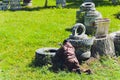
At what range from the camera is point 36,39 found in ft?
51.0

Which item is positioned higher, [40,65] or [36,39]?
[36,39]

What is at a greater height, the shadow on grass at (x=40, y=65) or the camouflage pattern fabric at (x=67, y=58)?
the camouflage pattern fabric at (x=67, y=58)

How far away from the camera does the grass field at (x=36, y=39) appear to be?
470 inches

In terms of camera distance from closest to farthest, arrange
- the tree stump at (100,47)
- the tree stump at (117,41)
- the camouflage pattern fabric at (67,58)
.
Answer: the camouflage pattern fabric at (67,58), the tree stump at (100,47), the tree stump at (117,41)

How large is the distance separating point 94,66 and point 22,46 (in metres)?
3.52

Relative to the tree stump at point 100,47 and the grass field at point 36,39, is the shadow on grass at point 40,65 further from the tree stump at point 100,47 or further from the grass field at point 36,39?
the tree stump at point 100,47

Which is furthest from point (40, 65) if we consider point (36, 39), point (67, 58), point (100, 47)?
point (36, 39)

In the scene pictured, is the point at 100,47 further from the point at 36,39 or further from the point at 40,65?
the point at 36,39

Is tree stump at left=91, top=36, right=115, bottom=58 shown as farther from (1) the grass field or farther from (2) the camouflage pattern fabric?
(2) the camouflage pattern fabric

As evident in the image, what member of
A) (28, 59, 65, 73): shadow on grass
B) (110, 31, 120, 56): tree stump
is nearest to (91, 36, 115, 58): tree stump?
(110, 31, 120, 56): tree stump

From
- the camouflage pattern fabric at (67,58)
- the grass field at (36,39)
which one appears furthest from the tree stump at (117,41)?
the camouflage pattern fabric at (67,58)

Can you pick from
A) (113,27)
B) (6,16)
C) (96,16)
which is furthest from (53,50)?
(6,16)

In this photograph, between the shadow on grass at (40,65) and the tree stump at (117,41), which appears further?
the tree stump at (117,41)

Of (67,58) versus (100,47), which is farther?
(100,47)
